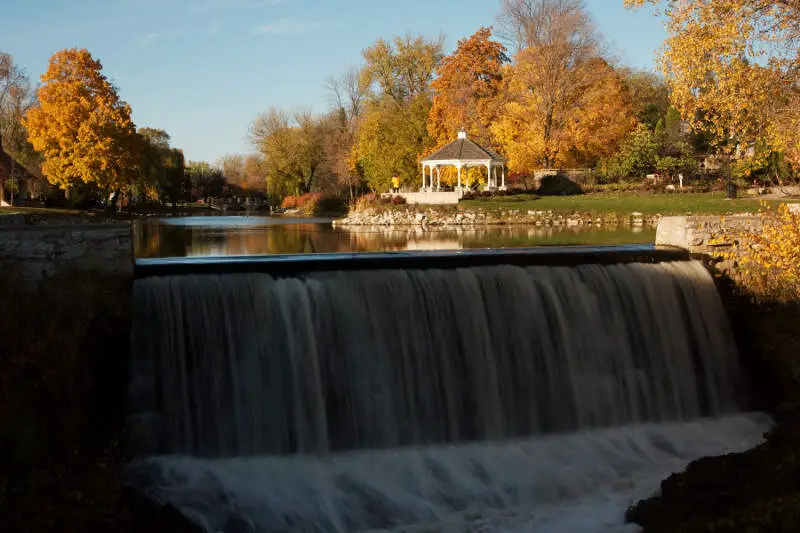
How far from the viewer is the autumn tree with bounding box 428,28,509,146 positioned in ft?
177

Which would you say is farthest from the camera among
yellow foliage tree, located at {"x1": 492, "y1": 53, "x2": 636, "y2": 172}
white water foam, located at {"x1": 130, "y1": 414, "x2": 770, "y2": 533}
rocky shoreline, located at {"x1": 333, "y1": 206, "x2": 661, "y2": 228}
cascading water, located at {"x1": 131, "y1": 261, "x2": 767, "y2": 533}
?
yellow foliage tree, located at {"x1": 492, "y1": 53, "x2": 636, "y2": 172}

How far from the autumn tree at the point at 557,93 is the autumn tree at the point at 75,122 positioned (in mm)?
24913

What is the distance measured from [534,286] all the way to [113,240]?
6.52 meters

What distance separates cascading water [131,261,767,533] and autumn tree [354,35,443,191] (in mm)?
46369

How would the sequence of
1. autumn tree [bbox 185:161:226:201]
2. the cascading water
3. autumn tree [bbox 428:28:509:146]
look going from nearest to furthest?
the cascading water, autumn tree [bbox 428:28:509:146], autumn tree [bbox 185:161:226:201]

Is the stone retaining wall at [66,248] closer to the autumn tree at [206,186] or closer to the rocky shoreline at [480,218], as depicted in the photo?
the rocky shoreline at [480,218]

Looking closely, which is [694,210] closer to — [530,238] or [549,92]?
[530,238]

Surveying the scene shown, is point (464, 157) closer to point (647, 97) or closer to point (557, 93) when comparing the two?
point (557, 93)

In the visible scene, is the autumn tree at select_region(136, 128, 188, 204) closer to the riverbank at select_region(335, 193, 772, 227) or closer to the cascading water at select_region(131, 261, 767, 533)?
the riverbank at select_region(335, 193, 772, 227)

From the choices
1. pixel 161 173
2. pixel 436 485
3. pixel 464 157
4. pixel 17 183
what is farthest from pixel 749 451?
pixel 161 173

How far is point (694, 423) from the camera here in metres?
12.1

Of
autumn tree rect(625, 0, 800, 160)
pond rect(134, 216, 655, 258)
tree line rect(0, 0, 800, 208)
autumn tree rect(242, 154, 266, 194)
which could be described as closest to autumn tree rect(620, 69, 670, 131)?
tree line rect(0, 0, 800, 208)

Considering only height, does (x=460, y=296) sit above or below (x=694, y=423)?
above

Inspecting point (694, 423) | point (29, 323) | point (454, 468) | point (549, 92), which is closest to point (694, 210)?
point (549, 92)
